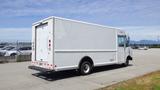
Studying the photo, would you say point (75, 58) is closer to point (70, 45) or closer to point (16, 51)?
point (70, 45)

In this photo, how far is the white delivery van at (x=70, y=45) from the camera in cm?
1012

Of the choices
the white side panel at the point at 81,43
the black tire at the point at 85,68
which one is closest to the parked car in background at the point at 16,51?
the white side panel at the point at 81,43

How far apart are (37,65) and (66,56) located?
1843 mm

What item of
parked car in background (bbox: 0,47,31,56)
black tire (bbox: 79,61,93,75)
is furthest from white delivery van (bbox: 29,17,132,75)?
parked car in background (bbox: 0,47,31,56)

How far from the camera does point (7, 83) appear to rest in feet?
31.4

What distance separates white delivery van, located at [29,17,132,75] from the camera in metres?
10.1

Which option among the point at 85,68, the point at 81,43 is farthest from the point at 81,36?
the point at 85,68

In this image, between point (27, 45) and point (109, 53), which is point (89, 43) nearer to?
point (109, 53)

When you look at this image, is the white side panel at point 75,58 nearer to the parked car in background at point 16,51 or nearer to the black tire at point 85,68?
the black tire at point 85,68

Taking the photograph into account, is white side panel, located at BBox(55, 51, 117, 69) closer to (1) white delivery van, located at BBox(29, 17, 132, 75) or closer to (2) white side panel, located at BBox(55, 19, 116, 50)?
(1) white delivery van, located at BBox(29, 17, 132, 75)

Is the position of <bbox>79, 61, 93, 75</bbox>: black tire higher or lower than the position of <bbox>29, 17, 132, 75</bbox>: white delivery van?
lower

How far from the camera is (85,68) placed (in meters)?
11.9

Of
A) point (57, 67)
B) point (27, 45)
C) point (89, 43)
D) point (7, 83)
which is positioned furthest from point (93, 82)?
point (27, 45)

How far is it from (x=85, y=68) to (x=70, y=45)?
1.84 metres
